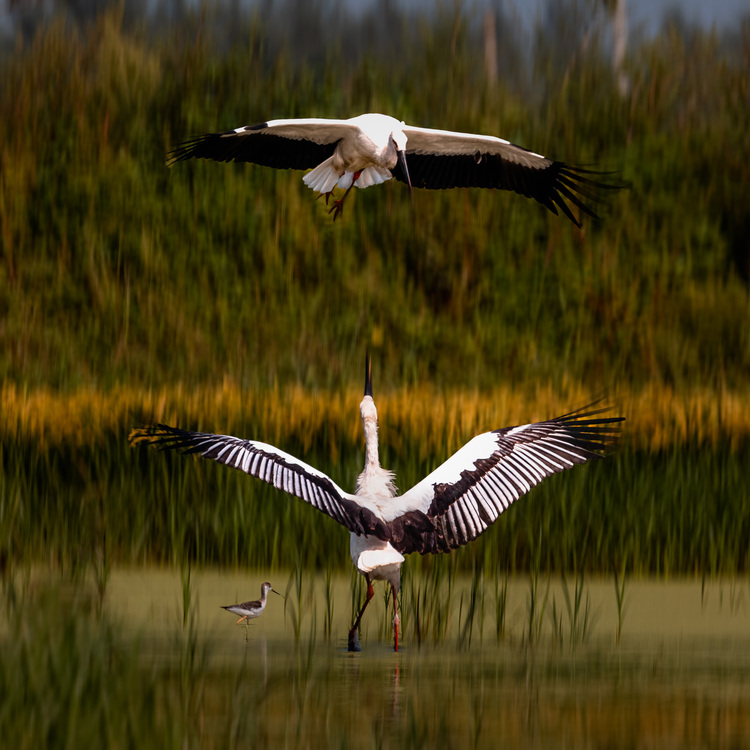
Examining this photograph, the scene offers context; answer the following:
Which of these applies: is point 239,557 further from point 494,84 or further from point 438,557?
point 494,84

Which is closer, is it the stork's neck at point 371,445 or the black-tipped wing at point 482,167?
the stork's neck at point 371,445

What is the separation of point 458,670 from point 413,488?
1.04 meters

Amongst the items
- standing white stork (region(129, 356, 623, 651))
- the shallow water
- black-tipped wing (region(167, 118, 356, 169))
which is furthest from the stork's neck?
black-tipped wing (region(167, 118, 356, 169))

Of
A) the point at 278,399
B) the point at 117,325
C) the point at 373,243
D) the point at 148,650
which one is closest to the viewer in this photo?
the point at 148,650

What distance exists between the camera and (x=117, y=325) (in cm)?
1262

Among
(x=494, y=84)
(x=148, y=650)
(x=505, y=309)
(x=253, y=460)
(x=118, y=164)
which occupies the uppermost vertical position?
(x=494, y=84)

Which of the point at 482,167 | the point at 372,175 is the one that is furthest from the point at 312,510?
the point at 482,167

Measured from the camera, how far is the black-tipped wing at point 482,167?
7981mm

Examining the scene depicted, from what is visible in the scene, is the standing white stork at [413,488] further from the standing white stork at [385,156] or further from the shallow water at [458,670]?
the standing white stork at [385,156]

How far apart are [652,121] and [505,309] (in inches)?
102

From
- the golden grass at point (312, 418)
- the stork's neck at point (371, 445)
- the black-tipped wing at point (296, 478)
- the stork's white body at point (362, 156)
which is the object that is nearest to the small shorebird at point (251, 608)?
the black-tipped wing at point (296, 478)

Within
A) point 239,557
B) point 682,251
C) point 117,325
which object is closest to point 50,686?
point 239,557

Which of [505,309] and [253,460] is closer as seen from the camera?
[253,460]

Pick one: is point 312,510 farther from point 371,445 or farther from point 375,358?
point 375,358
